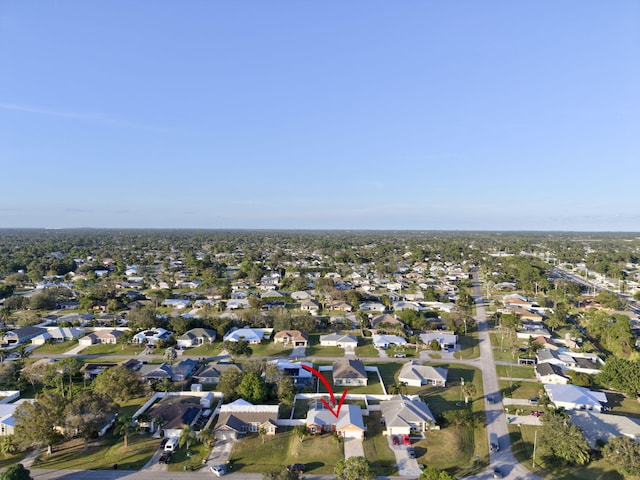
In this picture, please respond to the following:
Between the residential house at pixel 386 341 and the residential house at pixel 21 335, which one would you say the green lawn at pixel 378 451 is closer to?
the residential house at pixel 386 341

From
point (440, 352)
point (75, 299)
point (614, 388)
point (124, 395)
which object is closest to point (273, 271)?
point (75, 299)

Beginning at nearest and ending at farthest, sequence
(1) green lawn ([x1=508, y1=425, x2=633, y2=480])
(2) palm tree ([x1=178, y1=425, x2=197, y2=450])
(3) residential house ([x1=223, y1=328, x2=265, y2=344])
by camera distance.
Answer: (1) green lawn ([x1=508, y1=425, x2=633, y2=480])
(2) palm tree ([x1=178, y1=425, x2=197, y2=450])
(3) residential house ([x1=223, y1=328, x2=265, y2=344])

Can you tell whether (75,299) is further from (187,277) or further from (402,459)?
(402,459)

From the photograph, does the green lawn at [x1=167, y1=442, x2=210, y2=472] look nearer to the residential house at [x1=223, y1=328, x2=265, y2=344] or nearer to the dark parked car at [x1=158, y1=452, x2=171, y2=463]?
the dark parked car at [x1=158, y1=452, x2=171, y2=463]

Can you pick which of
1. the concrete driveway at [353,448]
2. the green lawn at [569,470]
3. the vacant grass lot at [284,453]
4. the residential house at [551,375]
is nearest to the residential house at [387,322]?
the residential house at [551,375]

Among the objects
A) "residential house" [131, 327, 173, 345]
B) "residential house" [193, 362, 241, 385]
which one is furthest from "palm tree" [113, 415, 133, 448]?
"residential house" [131, 327, 173, 345]

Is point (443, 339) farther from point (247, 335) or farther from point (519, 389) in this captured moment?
point (247, 335)
